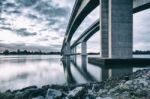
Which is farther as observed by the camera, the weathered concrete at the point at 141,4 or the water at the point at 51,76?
the weathered concrete at the point at 141,4

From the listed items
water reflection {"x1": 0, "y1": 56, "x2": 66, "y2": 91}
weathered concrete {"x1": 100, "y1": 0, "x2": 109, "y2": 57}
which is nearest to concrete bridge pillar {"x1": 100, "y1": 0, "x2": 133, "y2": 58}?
weathered concrete {"x1": 100, "y1": 0, "x2": 109, "y2": 57}

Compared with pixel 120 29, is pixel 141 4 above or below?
above

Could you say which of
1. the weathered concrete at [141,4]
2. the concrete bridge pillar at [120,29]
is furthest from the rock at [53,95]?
the weathered concrete at [141,4]

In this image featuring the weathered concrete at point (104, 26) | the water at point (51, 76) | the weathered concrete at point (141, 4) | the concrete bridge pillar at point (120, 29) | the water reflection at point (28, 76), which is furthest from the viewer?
the weathered concrete at point (104, 26)

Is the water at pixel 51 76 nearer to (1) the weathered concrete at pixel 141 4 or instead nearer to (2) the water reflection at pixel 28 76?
(2) the water reflection at pixel 28 76

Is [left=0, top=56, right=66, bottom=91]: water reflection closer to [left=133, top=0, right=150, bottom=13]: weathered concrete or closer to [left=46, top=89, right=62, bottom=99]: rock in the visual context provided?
[left=46, top=89, right=62, bottom=99]: rock

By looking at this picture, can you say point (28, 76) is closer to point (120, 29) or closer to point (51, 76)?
point (51, 76)

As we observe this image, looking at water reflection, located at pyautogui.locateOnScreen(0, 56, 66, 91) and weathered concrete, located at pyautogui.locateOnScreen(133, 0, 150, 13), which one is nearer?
water reflection, located at pyautogui.locateOnScreen(0, 56, 66, 91)

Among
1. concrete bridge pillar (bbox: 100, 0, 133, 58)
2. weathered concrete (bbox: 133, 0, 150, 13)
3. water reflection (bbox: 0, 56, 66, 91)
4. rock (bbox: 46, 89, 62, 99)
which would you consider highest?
weathered concrete (bbox: 133, 0, 150, 13)

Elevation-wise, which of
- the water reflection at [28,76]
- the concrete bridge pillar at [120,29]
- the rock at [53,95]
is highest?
the concrete bridge pillar at [120,29]

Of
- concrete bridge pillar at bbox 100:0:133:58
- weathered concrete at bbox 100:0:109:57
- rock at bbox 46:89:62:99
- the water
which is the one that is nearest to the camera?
rock at bbox 46:89:62:99

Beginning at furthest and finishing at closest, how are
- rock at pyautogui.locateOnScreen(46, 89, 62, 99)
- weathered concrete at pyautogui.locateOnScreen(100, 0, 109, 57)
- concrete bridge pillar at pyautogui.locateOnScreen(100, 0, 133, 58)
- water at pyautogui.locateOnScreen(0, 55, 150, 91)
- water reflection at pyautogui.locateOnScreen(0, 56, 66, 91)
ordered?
1. weathered concrete at pyautogui.locateOnScreen(100, 0, 109, 57)
2. concrete bridge pillar at pyautogui.locateOnScreen(100, 0, 133, 58)
3. water at pyautogui.locateOnScreen(0, 55, 150, 91)
4. water reflection at pyautogui.locateOnScreen(0, 56, 66, 91)
5. rock at pyautogui.locateOnScreen(46, 89, 62, 99)

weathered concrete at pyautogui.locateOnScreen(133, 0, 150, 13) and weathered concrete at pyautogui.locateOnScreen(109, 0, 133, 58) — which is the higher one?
weathered concrete at pyautogui.locateOnScreen(133, 0, 150, 13)

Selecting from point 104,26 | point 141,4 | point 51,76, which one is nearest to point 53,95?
point 51,76
